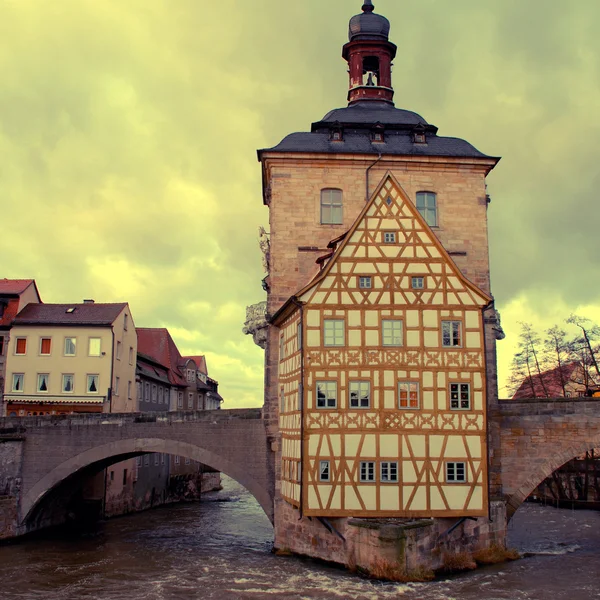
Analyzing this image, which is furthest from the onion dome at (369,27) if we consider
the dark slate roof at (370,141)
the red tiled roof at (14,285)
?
the red tiled roof at (14,285)

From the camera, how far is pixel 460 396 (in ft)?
79.4

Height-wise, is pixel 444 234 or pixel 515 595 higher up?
pixel 444 234

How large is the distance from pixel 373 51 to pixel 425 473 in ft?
65.7

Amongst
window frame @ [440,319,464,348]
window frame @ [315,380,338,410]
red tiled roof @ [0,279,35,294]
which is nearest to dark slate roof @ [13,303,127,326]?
red tiled roof @ [0,279,35,294]

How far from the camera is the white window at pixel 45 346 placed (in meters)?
38.2

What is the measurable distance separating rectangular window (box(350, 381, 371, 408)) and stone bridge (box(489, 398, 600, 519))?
5500 mm

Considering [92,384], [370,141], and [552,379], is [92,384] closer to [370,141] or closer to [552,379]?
[370,141]

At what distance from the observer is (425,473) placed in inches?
926

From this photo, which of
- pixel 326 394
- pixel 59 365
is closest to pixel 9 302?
pixel 59 365

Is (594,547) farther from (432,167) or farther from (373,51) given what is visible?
(373,51)

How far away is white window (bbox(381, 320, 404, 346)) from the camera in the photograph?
80.0ft

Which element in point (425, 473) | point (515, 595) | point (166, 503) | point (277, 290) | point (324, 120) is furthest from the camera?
point (166, 503)

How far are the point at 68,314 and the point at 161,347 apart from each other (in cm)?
1548

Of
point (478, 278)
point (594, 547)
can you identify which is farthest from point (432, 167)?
point (594, 547)
